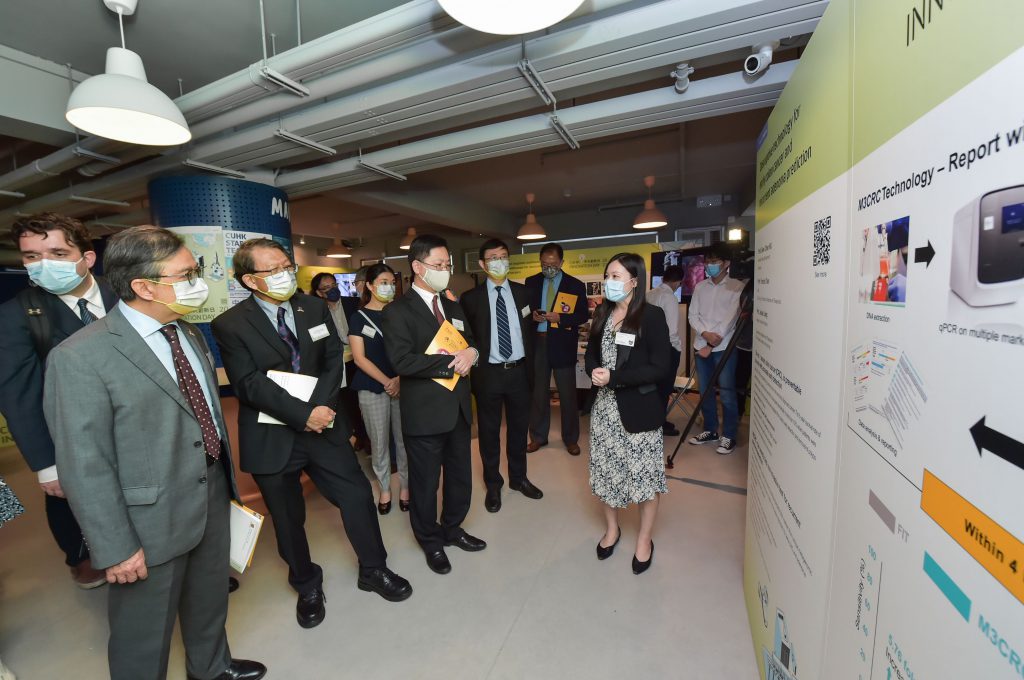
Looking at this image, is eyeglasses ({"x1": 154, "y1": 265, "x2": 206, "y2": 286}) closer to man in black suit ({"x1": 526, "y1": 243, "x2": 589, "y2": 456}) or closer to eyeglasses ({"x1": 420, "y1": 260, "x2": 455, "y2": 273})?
eyeglasses ({"x1": 420, "y1": 260, "x2": 455, "y2": 273})

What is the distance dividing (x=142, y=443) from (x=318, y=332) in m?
0.80

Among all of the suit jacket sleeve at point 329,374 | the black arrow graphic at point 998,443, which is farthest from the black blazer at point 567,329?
the black arrow graphic at point 998,443

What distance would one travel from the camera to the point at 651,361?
209 centimetres

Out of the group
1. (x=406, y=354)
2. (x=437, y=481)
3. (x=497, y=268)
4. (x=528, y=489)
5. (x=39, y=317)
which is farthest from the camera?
(x=528, y=489)

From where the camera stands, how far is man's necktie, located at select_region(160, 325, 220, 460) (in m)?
1.42

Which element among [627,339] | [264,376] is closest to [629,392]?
[627,339]

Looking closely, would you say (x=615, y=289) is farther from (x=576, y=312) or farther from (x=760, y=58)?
(x=576, y=312)

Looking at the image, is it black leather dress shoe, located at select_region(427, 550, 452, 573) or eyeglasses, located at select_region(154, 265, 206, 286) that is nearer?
eyeglasses, located at select_region(154, 265, 206, 286)

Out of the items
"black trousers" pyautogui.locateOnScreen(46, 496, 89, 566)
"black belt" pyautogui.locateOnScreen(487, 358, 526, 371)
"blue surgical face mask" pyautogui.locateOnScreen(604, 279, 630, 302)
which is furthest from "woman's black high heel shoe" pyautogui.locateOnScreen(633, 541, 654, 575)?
"black trousers" pyautogui.locateOnScreen(46, 496, 89, 566)

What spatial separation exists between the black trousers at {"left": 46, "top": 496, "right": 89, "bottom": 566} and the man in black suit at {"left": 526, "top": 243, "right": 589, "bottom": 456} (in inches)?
120

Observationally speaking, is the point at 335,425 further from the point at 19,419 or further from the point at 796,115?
the point at 796,115

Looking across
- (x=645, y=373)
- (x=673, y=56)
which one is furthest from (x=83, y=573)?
(x=673, y=56)

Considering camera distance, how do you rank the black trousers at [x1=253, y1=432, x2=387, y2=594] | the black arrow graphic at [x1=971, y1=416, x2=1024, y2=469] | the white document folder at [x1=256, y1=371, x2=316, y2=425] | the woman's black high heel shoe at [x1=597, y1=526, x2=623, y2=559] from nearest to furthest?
the black arrow graphic at [x1=971, y1=416, x2=1024, y2=469]
the white document folder at [x1=256, y1=371, x2=316, y2=425]
the black trousers at [x1=253, y1=432, x2=387, y2=594]
the woman's black high heel shoe at [x1=597, y1=526, x2=623, y2=559]

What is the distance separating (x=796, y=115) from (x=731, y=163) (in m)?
4.94
